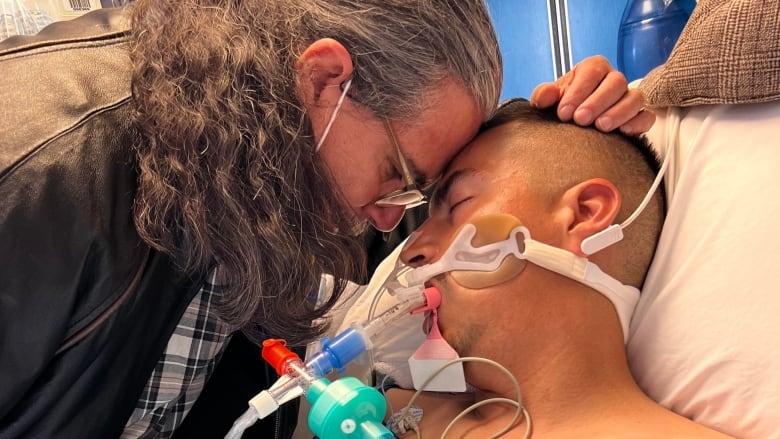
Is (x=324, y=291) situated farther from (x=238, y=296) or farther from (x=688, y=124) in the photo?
(x=688, y=124)

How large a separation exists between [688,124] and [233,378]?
1.09 m

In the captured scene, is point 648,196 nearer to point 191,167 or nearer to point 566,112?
point 566,112

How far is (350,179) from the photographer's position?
45.0 inches

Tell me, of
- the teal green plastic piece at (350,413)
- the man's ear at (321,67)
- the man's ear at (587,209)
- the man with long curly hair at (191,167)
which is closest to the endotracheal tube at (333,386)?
the teal green plastic piece at (350,413)

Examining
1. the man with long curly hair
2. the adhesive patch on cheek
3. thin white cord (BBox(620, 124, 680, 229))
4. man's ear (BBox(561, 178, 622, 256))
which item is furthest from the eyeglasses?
thin white cord (BBox(620, 124, 680, 229))

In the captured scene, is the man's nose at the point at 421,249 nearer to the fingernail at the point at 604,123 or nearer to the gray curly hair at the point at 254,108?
the gray curly hair at the point at 254,108

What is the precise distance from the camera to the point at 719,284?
3.56ft

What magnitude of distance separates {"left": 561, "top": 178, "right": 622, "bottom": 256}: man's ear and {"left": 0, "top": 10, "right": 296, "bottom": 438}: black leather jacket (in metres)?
0.66

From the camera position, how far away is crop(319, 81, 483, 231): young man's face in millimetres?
1105

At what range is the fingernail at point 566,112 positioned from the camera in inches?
48.4

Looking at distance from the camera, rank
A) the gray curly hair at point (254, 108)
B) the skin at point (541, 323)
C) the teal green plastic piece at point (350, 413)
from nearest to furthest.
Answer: the teal green plastic piece at point (350, 413)
the gray curly hair at point (254, 108)
the skin at point (541, 323)

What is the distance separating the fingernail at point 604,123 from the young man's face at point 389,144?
22 centimetres

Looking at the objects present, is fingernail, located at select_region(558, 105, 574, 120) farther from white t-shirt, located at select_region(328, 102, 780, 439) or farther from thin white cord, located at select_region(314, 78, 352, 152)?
thin white cord, located at select_region(314, 78, 352, 152)

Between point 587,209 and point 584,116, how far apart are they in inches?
7.0
